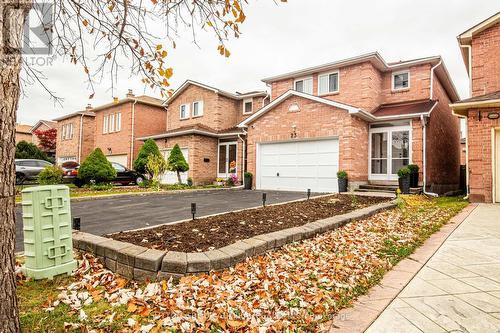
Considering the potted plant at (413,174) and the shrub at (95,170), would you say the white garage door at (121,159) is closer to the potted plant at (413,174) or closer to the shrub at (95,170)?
the shrub at (95,170)

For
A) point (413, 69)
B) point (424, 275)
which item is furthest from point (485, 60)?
point (424, 275)

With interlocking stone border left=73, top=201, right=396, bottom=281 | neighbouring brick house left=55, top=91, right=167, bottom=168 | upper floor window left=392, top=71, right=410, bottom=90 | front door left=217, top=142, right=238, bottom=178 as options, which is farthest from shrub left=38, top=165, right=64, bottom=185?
upper floor window left=392, top=71, right=410, bottom=90

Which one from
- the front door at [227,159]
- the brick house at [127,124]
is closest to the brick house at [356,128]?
the front door at [227,159]

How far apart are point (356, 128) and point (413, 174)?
2.86 meters

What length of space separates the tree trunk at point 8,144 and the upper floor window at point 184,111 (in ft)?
59.8

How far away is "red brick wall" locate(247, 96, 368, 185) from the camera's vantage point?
11.2 meters

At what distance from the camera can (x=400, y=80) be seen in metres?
13.7

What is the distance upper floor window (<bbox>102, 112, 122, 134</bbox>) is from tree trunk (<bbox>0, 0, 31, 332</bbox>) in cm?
2190

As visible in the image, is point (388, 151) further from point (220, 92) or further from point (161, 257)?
point (161, 257)

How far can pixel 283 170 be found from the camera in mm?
13227

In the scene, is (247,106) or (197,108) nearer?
(247,106)

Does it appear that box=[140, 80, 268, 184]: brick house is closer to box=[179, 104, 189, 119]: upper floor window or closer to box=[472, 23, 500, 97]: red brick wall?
box=[179, 104, 189, 119]: upper floor window

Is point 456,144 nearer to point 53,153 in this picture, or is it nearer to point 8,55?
point 8,55
